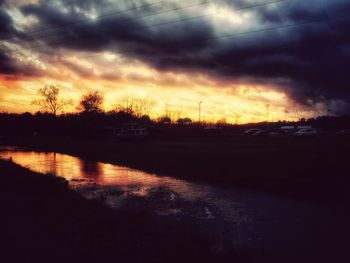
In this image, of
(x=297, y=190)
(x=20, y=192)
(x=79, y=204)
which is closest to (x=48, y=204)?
(x=79, y=204)

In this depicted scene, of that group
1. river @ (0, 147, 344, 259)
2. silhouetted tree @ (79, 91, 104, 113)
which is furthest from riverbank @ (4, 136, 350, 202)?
silhouetted tree @ (79, 91, 104, 113)

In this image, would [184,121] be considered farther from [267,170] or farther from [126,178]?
[267,170]

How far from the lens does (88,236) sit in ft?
34.9

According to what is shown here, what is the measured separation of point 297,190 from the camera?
19984mm

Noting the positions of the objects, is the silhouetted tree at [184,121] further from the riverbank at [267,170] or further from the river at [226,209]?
the river at [226,209]

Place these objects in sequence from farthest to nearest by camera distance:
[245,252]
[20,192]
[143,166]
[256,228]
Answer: [143,166]
[20,192]
[256,228]
[245,252]

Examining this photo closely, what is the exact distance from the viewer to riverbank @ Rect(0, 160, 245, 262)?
29.8ft

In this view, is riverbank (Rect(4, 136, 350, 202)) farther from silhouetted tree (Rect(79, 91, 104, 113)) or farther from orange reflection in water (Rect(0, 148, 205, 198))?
silhouetted tree (Rect(79, 91, 104, 113))

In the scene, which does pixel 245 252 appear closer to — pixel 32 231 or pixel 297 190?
pixel 32 231

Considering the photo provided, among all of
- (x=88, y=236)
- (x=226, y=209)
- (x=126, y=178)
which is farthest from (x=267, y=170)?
(x=88, y=236)

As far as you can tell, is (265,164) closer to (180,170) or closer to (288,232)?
(180,170)

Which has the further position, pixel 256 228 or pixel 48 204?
pixel 48 204

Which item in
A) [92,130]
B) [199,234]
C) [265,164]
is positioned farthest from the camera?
[92,130]

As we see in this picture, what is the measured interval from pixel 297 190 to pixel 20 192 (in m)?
16.1
